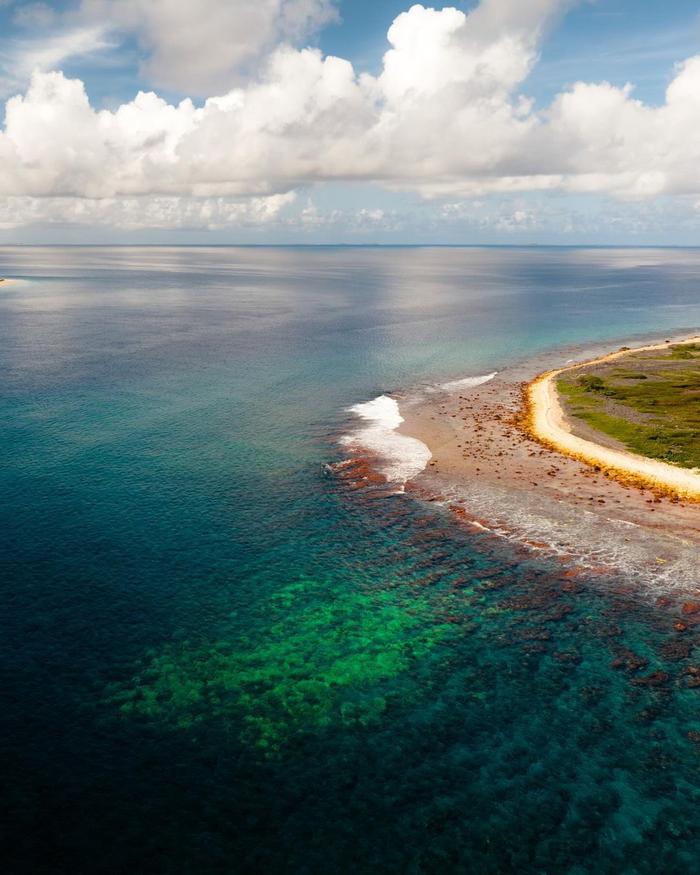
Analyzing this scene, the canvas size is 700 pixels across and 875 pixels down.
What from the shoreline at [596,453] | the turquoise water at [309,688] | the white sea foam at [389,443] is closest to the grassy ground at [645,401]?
the shoreline at [596,453]

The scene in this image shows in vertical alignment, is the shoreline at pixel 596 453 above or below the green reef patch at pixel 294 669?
above

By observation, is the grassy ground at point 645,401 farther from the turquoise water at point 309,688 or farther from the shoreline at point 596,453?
the turquoise water at point 309,688

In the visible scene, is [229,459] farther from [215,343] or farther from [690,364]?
[690,364]

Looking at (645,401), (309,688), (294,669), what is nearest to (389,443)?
(294,669)

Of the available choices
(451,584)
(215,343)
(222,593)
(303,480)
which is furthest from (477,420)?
(215,343)

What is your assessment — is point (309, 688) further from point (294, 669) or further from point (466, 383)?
point (466, 383)

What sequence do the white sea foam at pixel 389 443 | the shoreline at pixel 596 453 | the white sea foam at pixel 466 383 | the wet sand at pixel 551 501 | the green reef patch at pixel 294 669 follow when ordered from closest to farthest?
the green reef patch at pixel 294 669
the wet sand at pixel 551 501
the shoreline at pixel 596 453
the white sea foam at pixel 389 443
the white sea foam at pixel 466 383

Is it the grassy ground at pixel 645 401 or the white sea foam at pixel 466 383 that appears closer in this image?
the grassy ground at pixel 645 401
